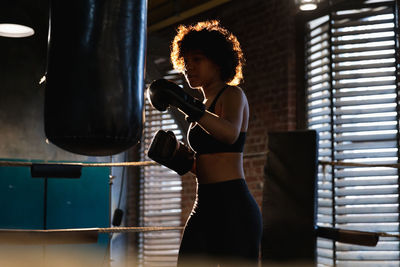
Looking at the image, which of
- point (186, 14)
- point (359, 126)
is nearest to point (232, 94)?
point (359, 126)

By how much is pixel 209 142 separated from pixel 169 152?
0.74 feet

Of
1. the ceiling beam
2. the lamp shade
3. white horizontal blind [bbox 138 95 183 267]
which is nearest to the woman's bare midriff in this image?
the lamp shade

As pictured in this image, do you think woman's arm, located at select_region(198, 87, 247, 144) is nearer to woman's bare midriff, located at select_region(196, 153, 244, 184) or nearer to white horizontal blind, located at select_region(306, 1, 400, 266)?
woman's bare midriff, located at select_region(196, 153, 244, 184)

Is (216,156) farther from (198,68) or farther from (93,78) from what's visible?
(93,78)

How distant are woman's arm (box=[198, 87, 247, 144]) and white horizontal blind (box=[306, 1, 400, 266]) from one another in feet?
6.86

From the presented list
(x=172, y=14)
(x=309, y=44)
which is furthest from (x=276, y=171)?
(x=172, y=14)

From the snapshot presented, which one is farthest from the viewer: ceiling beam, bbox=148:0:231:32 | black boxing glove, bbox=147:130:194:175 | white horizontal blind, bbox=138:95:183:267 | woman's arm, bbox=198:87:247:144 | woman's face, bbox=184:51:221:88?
white horizontal blind, bbox=138:95:183:267

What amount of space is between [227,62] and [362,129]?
7.32 feet

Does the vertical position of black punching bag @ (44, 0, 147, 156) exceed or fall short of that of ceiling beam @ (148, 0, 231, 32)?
it falls short

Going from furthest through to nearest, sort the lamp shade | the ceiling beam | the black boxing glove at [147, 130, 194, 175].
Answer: the ceiling beam, the lamp shade, the black boxing glove at [147, 130, 194, 175]

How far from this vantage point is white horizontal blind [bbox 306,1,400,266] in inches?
143

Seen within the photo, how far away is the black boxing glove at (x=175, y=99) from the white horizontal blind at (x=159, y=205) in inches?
146

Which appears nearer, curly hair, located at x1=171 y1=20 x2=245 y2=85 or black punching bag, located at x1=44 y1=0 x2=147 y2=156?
black punching bag, located at x1=44 y1=0 x2=147 y2=156

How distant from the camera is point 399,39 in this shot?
146 inches
